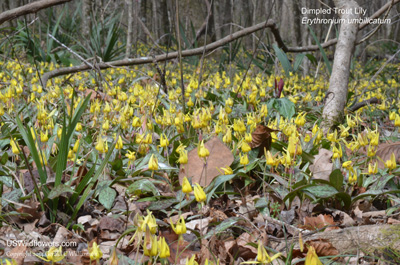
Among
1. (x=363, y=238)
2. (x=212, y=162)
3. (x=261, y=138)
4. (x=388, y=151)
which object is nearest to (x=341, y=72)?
(x=388, y=151)

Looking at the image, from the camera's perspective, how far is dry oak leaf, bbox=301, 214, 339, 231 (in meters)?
1.75

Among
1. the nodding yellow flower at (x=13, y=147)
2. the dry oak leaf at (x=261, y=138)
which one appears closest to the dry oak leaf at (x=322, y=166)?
the dry oak leaf at (x=261, y=138)

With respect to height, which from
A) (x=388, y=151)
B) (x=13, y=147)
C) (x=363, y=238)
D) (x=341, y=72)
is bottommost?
(x=388, y=151)

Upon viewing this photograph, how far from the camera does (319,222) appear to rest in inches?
71.7

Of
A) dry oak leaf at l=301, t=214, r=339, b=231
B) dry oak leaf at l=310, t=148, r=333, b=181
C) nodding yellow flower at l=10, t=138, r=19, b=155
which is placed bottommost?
dry oak leaf at l=301, t=214, r=339, b=231

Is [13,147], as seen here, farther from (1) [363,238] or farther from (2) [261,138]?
(1) [363,238]

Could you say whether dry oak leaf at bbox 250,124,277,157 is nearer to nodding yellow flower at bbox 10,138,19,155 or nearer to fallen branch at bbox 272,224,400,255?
fallen branch at bbox 272,224,400,255

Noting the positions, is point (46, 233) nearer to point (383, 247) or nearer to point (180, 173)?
point (180, 173)

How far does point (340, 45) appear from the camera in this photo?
332 centimetres

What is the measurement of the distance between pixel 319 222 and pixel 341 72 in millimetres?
1755

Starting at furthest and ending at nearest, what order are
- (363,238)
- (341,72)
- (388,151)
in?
1. (341,72)
2. (388,151)
3. (363,238)

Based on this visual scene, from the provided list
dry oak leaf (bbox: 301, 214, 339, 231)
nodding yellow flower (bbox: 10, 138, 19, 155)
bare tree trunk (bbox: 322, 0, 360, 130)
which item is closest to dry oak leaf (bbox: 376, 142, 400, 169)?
bare tree trunk (bbox: 322, 0, 360, 130)

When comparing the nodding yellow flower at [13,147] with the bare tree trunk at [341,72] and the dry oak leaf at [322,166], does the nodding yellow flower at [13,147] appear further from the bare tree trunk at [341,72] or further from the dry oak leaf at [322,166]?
the bare tree trunk at [341,72]

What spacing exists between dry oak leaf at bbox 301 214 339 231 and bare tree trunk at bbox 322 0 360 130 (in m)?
1.33
